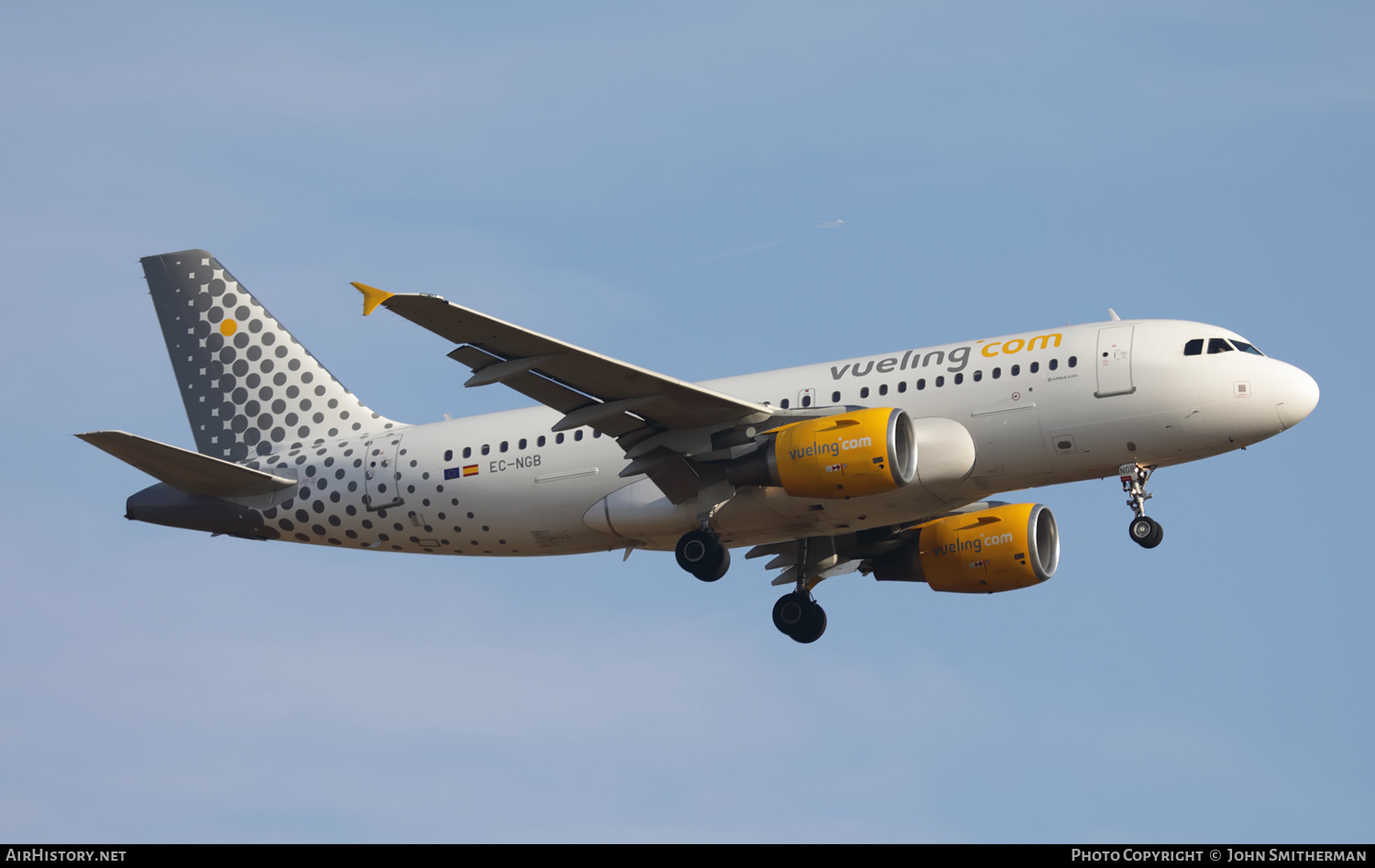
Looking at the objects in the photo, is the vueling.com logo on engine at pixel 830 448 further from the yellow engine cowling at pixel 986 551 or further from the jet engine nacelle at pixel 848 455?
the yellow engine cowling at pixel 986 551

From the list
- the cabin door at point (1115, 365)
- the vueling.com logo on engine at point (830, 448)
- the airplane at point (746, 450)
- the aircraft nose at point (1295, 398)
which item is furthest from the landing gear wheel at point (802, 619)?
the aircraft nose at point (1295, 398)

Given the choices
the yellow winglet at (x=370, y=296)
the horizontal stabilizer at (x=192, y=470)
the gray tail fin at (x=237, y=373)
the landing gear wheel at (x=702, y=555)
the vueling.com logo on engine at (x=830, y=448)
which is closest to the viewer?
the yellow winglet at (x=370, y=296)

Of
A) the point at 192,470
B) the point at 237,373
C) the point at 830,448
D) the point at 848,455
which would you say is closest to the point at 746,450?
the point at 830,448

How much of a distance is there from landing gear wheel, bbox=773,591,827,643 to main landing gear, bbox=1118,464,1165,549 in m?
8.76

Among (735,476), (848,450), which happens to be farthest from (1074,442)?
(735,476)

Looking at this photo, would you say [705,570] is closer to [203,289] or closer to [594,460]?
[594,460]

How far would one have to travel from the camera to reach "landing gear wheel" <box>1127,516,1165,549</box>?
36.1 m

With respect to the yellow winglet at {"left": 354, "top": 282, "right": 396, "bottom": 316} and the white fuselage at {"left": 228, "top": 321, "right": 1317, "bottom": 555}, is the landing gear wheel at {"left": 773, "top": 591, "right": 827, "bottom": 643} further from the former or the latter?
the yellow winglet at {"left": 354, "top": 282, "right": 396, "bottom": 316}

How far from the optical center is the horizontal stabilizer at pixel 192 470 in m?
37.7

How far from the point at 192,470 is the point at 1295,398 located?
81.6ft

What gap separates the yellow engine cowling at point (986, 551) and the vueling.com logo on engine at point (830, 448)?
7.57 metres

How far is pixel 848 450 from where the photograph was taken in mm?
34938

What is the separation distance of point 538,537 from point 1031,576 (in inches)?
469
